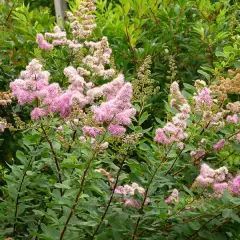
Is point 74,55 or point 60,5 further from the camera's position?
point 60,5

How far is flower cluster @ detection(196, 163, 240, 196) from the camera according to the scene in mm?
1778

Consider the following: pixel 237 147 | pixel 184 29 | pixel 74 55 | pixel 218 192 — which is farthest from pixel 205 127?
pixel 184 29

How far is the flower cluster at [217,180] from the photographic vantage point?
5.83 ft

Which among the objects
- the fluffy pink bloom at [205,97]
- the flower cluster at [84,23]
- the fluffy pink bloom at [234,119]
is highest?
the flower cluster at [84,23]

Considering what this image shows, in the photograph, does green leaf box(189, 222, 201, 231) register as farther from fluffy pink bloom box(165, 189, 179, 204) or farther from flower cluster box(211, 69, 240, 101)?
flower cluster box(211, 69, 240, 101)

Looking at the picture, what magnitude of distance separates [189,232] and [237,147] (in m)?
0.39

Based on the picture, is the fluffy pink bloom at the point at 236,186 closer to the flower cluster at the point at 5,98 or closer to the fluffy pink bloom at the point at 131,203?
the fluffy pink bloom at the point at 131,203

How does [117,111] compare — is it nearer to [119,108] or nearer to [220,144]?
[119,108]

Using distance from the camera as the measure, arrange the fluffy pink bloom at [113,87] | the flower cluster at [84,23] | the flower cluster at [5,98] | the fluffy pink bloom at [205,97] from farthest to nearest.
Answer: the flower cluster at [84,23], the flower cluster at [5,98], the fluffy pink bloom at [205,97], the fluffy pink bloom at [113,87]

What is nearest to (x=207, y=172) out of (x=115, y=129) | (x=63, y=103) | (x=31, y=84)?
(x=115, y=129)

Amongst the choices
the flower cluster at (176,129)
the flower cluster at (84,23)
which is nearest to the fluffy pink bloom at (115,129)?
the flower cluster at (176,129)

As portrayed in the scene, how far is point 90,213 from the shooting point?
70.5 inches

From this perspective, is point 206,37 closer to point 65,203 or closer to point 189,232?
point 189,232

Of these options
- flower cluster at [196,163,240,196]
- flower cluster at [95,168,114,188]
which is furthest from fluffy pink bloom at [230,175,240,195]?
flower cluster at [95,168,114,188]
